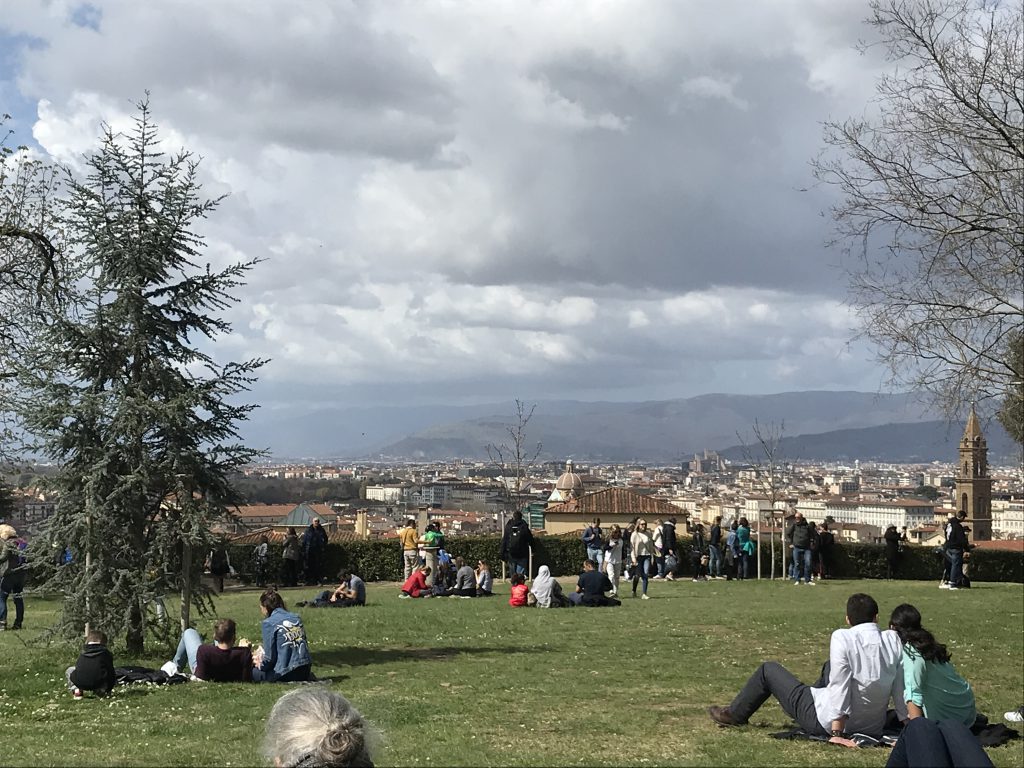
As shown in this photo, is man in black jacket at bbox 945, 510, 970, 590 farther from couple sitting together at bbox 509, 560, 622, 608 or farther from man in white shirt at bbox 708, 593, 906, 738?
man in white shirt at bbox 708, 593, 906, 738

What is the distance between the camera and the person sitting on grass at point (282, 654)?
1137cm

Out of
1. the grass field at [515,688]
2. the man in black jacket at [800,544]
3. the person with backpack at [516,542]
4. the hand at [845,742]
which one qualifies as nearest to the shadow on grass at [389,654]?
the grass field at [515,688]

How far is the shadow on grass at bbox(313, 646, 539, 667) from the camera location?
1330 centimetres

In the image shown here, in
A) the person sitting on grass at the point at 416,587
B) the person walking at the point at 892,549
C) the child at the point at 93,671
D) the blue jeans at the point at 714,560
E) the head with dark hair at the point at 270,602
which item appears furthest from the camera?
the person walking at the point at 892,549

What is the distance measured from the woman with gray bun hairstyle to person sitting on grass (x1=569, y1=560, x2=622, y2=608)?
55.5 ft

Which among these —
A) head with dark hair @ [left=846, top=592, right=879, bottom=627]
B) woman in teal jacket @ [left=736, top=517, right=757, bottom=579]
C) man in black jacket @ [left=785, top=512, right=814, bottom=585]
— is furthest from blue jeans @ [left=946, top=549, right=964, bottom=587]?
head with dark hair @ [left=846, top=592, right=879, bottom=627]

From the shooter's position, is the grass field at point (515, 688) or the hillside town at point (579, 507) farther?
the hillside town at point (579, 507)

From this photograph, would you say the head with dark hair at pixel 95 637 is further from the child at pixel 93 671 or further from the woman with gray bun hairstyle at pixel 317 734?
the woman with gray bun hairstyle at pixel 317 734

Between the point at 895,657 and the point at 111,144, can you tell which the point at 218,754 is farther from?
the point at 111,144

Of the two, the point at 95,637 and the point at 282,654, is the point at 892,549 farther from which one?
the point at 95,637

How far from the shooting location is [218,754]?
26.5 ft

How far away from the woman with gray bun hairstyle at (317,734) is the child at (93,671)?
7616mm

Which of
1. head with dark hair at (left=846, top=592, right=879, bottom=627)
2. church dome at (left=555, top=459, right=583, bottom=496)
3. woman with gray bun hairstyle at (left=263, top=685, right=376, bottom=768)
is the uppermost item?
church dome at (left=555, top=459, right=583, bottom=496)

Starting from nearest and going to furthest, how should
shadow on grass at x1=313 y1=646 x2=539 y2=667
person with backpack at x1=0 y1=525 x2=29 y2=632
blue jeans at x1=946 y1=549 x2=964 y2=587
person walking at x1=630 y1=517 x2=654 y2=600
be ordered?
shadow on grass at x1=313 y1=646 x2=539 y2=667
person with backpack at x1=0 y1=525 x2=29 y2=632
person walking at x1=630 y1=517 x2=654 y2=600
blue jeans at x1=946 y1=549 x2=964 y2=587
